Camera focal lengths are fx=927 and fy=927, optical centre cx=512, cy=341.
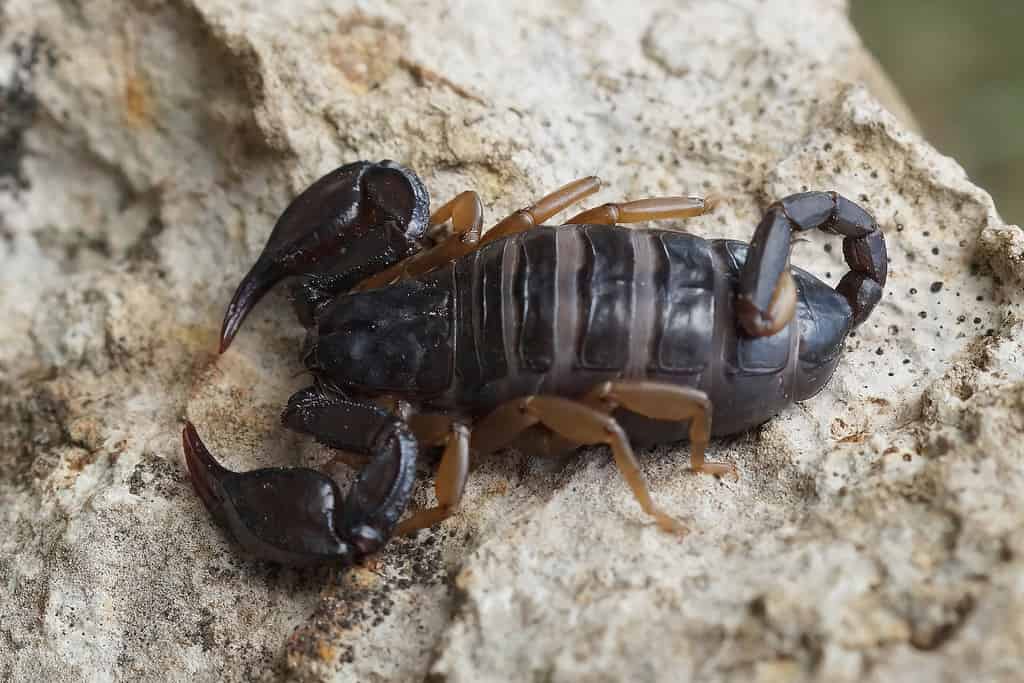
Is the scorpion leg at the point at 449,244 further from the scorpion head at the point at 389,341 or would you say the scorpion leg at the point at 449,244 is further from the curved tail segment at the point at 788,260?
the curved tail segment at the point at 788,260

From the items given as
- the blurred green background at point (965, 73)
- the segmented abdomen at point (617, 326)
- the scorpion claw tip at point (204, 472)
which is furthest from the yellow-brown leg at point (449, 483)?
the blurred green background at point (965, 73)

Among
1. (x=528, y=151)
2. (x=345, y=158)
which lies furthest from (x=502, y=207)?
(x=345, y=158)

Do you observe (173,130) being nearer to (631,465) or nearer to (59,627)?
(59,627)

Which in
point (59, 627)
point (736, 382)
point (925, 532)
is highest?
point (925, 532)

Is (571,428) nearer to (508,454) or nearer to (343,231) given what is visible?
(508,454)

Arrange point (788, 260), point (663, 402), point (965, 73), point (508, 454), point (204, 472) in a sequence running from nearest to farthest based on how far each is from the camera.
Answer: point (663, 402) → point (788, 260) → point (204, 472) → point (508, 454) → point (965, 73)

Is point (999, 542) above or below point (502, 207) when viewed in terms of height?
above

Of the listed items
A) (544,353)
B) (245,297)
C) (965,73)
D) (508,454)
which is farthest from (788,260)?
(965,73)
